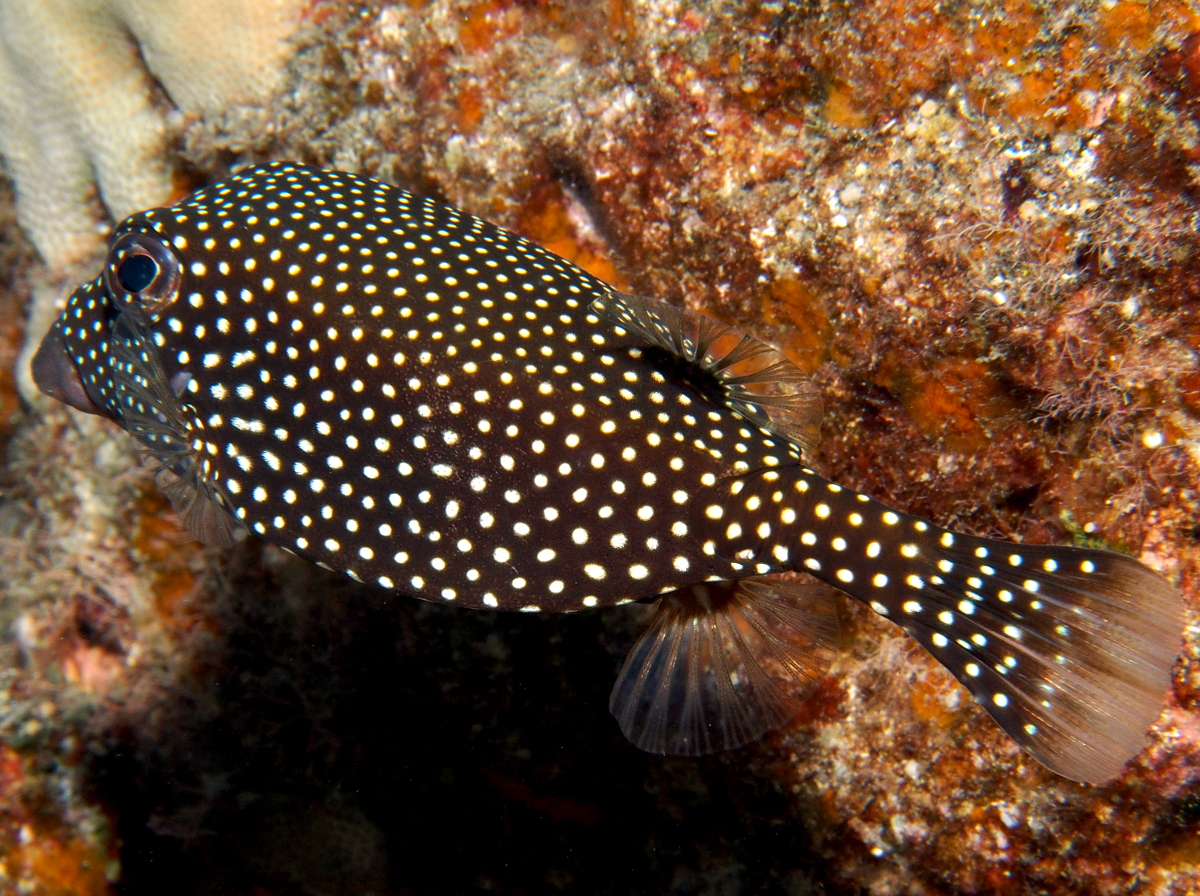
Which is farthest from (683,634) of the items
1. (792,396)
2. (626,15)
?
(626,15)

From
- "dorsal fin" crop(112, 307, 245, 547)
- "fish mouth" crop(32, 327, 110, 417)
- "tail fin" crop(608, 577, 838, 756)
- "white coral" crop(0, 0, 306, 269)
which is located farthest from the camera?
"white coral" crop(0, 0, 306, 269)

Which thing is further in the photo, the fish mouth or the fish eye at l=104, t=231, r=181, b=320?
the fish mouth

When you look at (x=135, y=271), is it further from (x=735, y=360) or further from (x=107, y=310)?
(x=735, y=360)

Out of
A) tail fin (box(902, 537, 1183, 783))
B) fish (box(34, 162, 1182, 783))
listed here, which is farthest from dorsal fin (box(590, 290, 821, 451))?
tail fin (box(902, 537, 1183, 783))

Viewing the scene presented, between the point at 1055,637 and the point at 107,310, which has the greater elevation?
the point at 107,310

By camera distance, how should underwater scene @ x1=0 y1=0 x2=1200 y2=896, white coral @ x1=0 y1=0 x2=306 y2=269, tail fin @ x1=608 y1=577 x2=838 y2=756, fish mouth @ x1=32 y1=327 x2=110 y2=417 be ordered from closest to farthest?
underwater scene @ x1=0 y1=0 x2=1200 y2=896, tail fin @ x1=608 y1=577 x2=838 y2=756, fish mouth @ x1=32 y1=327 x2=110 y2=417, white coral @ x1=0 y1=0 x2=306 y2=269

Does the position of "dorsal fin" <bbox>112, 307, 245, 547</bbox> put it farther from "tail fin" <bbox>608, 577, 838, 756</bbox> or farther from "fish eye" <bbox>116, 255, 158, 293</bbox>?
"tail fin" <bbox>608, 577, 838, 756</bbox>

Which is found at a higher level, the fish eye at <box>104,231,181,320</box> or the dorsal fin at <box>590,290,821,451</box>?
the dorsal fin at <box>590,290,821,451</box>

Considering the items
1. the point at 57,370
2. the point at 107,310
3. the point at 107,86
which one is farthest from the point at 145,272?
the point at 107,86
